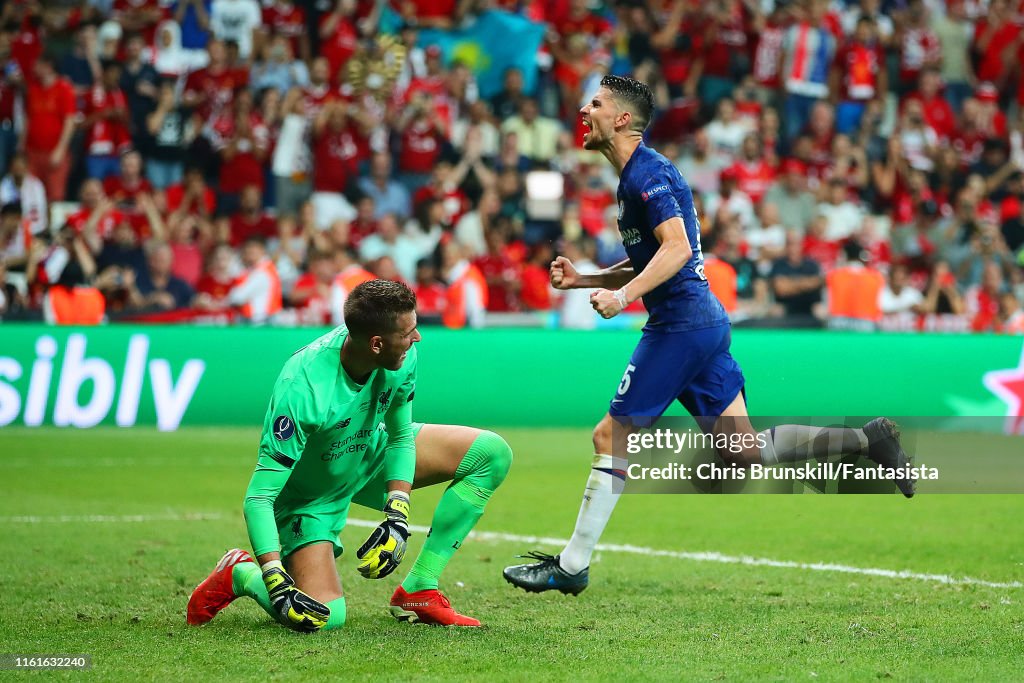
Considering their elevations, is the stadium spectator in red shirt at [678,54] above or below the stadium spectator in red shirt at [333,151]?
above

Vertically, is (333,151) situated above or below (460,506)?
below

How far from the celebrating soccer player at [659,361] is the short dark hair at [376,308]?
1.41m

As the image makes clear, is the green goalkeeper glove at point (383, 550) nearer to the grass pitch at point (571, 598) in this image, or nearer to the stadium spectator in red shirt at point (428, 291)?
the grass pitch at point (571, 598)

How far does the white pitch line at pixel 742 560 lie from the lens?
702cm

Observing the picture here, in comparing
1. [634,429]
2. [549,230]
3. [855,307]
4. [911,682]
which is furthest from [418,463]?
[549,230]

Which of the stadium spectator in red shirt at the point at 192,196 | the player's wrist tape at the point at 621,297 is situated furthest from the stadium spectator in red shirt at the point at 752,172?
the player's wrist tape at the point at 621,297

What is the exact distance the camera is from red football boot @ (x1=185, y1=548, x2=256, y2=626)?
5910 mm

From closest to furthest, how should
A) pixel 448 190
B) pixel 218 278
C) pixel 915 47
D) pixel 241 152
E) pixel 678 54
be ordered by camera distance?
pixel 218 278 < pixel 241 152 < pixel 448 190 < pixel 678 54 < pixel 915 47

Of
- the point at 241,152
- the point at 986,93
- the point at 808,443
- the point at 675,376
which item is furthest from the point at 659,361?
the point at 986,93

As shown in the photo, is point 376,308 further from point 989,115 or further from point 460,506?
point 989,115

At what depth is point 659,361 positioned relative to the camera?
6730 mm

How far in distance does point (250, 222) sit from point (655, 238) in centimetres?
1216

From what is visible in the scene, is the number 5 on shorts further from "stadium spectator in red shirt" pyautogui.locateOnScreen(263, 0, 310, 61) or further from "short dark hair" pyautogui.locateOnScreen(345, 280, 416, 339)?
"stadium spectator in red shirt" pyautogui.locateOnScreen(263, 0, 310, 61)

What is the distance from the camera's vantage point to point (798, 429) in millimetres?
7004
